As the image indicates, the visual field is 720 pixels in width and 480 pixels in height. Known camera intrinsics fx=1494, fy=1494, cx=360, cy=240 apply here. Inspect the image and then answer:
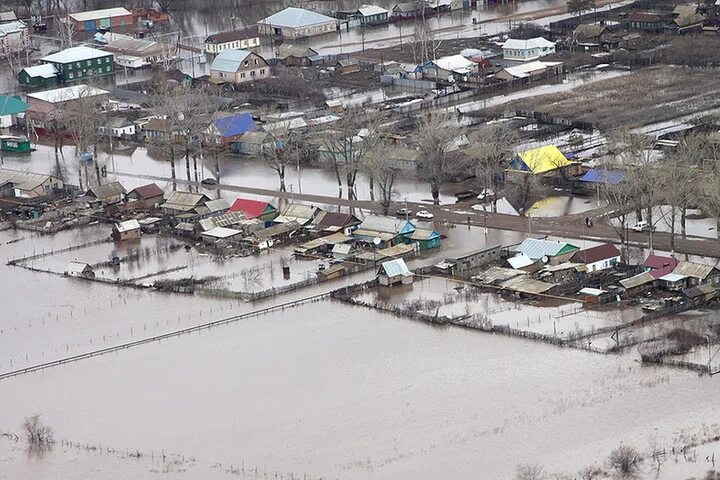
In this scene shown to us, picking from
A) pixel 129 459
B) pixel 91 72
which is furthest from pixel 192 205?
pixel 91 72

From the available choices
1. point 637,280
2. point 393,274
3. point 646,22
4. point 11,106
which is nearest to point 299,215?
point 393,274

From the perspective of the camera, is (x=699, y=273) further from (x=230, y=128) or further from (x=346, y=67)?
(x=346, y=67)

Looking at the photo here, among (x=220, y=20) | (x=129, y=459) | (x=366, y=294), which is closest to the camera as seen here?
(x=129, y=459)

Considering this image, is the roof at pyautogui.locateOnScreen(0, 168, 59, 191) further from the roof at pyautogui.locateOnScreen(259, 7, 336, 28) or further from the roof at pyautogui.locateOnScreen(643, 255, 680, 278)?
the roof at pyautogui.locateOnScreen(259, 7, 336, 28)

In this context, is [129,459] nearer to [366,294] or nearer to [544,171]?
[366,294]

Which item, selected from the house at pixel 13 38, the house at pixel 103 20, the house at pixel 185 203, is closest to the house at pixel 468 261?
the house at pixel 185 203

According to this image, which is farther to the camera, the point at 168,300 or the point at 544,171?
the point at 544,171

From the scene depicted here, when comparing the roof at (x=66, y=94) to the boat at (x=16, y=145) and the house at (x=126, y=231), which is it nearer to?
the boat at (x=16, y=145)
